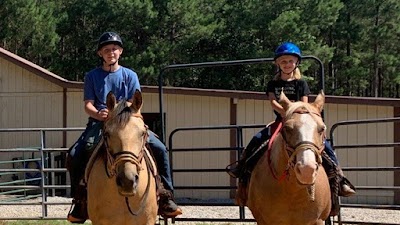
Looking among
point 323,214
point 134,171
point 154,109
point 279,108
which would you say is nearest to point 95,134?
point 134,171

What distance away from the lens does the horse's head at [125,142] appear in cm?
492

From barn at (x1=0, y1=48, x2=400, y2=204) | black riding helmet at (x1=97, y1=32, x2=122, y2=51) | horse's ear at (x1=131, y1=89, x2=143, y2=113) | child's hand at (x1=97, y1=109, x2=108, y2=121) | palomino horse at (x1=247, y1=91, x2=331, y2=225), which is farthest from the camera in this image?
barn at (x1=0, y1=48, x2=400, y2=204)

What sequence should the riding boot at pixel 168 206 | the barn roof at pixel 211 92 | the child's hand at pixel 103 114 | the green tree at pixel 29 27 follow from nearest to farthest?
the child's hand at pixel 103 114 → the riding boot at pixel 168 206 → the barn roof at pixel 211 92 → the green tree at pixel 29 27

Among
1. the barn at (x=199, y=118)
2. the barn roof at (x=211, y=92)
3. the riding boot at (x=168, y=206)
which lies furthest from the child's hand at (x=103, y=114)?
the barn roof at (x=211, y=92)

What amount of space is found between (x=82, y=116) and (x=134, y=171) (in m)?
15.2

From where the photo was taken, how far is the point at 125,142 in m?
5.09

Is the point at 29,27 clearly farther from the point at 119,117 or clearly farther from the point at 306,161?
the point at 306,161

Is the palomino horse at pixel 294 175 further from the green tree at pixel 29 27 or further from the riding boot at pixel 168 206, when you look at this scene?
the green tree at pixel 29 27

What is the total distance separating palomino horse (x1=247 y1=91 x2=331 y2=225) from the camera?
492 cm

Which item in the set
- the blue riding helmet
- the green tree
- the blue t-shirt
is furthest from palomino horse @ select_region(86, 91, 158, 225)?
the green tree

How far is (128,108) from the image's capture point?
211 inches

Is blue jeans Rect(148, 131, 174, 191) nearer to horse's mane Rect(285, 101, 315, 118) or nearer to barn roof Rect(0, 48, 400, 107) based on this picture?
horse's mane Rect(285, 101, 315, 118)

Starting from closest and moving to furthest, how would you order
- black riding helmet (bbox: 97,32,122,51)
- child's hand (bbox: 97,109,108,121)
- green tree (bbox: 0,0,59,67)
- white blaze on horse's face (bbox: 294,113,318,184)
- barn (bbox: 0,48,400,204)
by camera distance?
white blaze on horse's face (bbox: 294,113,318,184)
child's hand (bbox: 97,109,108,121)
black riding helmet (bbox: 97,32,122,51)
barn (bbox: 0,48,400,204)
green tree (bbox: 0,0,59,67)

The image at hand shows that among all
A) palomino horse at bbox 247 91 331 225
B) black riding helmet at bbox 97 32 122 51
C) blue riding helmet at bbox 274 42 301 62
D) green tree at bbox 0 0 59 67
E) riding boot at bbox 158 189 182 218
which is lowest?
riding boot at bbox 158 189 182 218
